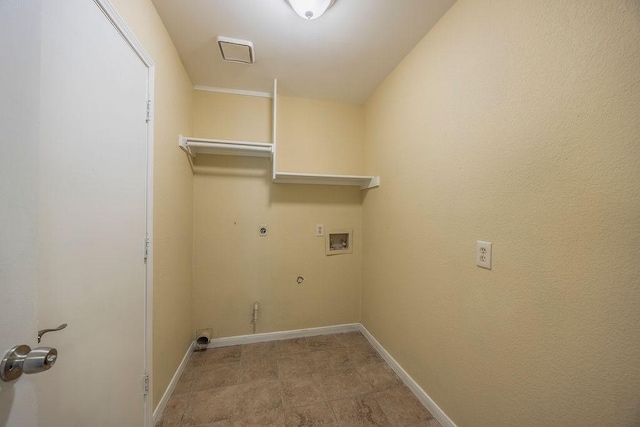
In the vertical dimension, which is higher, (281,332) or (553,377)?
(553,377)

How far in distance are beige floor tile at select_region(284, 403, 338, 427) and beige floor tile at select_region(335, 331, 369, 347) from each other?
0.74 m

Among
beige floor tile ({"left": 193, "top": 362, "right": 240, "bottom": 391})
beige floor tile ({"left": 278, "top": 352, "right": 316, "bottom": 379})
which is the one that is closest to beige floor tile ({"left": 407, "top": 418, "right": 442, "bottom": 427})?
beige floor tile ({"left": 278, "top": 352, "right": 316, "bottom": 379})

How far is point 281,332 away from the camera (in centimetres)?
224

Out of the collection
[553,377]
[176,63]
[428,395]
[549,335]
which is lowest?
[428,395]

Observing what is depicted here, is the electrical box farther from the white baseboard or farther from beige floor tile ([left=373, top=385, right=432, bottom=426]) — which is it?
beige floor tile ([left=373, top=385, right=432, bottom=426])

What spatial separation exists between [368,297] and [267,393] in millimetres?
1215

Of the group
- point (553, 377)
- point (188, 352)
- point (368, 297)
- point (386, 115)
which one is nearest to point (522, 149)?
point (553, 377)

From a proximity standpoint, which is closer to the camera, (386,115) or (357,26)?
(357,26)

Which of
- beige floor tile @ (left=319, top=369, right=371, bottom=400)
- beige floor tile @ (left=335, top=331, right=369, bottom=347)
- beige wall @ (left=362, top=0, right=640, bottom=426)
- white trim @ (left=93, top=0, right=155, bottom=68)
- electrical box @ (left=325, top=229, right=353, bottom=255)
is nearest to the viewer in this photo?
beige wall @ (left=362, top=0, right=640, bottom=426)

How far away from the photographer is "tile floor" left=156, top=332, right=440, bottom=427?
1.37 meters

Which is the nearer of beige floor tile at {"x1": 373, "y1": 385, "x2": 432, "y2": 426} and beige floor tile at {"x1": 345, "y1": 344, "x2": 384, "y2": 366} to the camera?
beige floor tile at {"x1": 373, "y1": 385, "x2": 432, "y2": 426}

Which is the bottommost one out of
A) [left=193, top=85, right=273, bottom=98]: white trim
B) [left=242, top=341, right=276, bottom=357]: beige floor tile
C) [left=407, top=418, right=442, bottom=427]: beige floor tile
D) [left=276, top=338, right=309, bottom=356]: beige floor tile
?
[left=242, top=341, right=276, bottom=357]: beige floor tile

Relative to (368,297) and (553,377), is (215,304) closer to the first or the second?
(368,297)

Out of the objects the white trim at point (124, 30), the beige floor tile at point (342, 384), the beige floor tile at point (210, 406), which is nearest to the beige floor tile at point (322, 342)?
the beige floor tile at point (342, 384)
